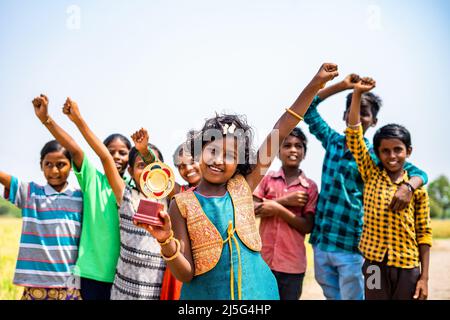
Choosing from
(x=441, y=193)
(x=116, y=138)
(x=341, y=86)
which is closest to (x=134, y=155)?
(x=116, y=138)

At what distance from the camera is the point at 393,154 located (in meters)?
3.96

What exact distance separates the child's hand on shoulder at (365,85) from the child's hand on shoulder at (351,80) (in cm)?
9

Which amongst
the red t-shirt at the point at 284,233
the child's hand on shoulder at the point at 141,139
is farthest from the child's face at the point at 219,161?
the red t-shirt at the point at 284,233

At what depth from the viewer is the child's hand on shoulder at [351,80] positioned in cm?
403

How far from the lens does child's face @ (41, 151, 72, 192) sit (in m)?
4.12

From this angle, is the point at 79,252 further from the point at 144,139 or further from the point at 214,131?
the point at 214,131

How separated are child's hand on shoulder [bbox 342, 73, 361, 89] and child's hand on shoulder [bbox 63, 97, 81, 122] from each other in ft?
7.73

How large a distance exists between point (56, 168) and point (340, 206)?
262 centimetres

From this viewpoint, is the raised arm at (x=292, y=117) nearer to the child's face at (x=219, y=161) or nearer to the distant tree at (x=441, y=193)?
the child's face at (x=219, y=161)

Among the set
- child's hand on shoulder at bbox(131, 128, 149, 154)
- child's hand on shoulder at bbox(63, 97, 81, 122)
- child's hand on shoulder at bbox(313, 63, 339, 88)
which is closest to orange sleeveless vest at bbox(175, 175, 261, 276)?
child's hand on shoulder at bbox(131, 128, 149, 154)

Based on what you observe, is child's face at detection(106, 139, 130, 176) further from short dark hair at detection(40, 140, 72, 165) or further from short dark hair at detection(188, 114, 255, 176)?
short dark hair at detection(188, 114, 255, 176)

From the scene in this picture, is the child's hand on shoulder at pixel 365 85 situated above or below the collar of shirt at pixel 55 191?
above

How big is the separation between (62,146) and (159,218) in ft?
6.98
